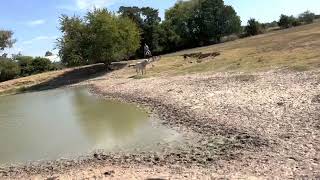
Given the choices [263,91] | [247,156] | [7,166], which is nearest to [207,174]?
[247,156]

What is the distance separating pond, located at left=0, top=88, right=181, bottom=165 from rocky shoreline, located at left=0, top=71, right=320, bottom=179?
1.00 metres

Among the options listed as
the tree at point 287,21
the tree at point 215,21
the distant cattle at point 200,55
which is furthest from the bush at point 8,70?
the tree at point 287,21

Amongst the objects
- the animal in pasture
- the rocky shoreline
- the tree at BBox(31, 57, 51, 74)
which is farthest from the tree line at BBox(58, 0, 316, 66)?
the rocky shoreline

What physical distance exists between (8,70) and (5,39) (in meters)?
13.7

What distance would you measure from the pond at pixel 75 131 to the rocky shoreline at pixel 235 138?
1.00 m

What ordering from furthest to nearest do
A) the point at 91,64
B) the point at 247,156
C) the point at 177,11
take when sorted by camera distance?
the point at 177,11 → the point at 91,64 → the point at 247,156

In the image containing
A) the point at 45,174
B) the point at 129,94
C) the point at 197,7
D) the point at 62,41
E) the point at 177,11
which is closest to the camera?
the point at 45,174

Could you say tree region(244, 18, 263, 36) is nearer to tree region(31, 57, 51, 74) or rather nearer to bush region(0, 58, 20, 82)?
tree region(31, 57, 51, 74)

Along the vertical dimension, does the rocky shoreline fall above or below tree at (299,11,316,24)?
below

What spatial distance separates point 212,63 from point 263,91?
59.1 feet

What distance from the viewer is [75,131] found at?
856 inches

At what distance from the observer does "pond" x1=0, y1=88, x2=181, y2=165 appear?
1764 centimetres

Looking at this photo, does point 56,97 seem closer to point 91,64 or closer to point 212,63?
point 212,63

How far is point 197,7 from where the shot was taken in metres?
90.4
